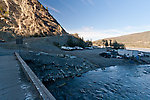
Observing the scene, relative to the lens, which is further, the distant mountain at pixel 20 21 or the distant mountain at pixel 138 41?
the distant mountain at pixel 138 41

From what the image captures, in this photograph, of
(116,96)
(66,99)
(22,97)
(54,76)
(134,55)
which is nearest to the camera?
(22,97)

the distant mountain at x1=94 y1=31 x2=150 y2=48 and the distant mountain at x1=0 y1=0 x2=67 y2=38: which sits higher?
the distant mountain at x1=0 y1=0 x2=67 y2=38

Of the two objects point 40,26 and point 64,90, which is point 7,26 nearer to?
point 40,26

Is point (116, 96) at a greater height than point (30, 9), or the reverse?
point (30, 9)

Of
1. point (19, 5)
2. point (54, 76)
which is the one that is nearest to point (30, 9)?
point (19, 5)

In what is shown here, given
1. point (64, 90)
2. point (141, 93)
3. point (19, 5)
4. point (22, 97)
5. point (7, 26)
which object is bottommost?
point (141, 93)

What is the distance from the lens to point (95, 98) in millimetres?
7273

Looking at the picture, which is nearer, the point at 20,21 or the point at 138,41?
the point at 20,21

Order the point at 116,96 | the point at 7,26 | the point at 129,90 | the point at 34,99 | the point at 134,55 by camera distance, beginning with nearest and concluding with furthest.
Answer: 1. the point at 34,99
2. the point at 116,96
3. the point at 129,90
4. the point at 134,55
5. the point at 7,26

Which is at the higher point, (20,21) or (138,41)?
(20,21)

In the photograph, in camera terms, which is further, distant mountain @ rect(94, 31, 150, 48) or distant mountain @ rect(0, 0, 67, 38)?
distant mountain @ rect(94, 31, 150, 48)

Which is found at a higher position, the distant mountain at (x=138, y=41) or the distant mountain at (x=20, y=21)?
the distant mountain at (x=20, y=21)

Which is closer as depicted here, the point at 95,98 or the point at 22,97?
Answer: the point at 22,97

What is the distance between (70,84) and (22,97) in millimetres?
7434
